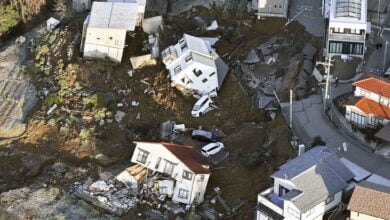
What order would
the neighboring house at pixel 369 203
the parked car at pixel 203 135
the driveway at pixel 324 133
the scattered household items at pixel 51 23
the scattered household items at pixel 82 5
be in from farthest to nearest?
the scattered household items at pixel 82 5, the scattered household items at pixel 51 23, the parked car at pixel 203 135, the driveway at pixel 324 133, the neighboring house at pixel 369 203

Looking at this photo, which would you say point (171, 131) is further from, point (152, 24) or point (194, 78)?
point (152, 24)

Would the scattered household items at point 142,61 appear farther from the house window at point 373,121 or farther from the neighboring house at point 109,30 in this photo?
the house window at point 373,121

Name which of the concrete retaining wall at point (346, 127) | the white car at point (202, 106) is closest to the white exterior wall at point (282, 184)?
the concrete retaining wall at point (346, 127)

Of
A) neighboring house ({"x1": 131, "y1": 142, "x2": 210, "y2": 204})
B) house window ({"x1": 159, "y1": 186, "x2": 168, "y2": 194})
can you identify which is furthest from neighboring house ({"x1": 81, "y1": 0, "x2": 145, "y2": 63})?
house window ({"x1": 159, "y1": 186, "x2": 168, "y2": 194})

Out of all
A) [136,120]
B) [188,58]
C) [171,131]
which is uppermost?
[188,58]

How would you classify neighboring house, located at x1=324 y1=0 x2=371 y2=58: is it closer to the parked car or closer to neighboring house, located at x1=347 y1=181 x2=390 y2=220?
the parked car

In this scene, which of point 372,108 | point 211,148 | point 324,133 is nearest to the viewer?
point 372,108

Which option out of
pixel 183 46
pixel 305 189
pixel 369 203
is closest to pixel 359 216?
pixel 369 203
